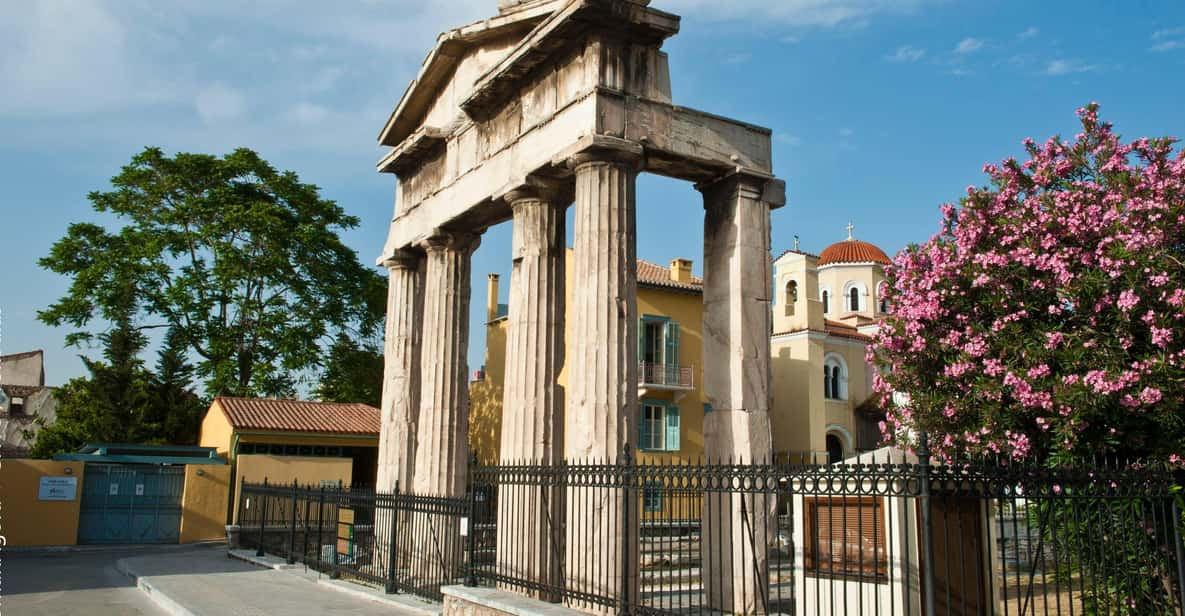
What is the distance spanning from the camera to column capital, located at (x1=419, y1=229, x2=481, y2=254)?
50.6 feet

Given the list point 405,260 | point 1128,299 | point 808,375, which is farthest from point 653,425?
point 1128,299

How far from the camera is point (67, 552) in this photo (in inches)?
866

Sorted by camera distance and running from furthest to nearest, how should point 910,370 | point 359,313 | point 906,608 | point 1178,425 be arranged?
point 359,313 < point 910,370 < point 1178,425 < point 906,608

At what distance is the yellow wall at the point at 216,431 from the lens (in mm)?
26628

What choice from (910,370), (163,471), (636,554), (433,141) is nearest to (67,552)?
(163,471)

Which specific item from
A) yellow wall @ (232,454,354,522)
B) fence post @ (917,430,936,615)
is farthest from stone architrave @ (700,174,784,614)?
yellow wall @ (232,454,354,522)

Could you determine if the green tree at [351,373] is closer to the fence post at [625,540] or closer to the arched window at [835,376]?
the arched window at [835,376]

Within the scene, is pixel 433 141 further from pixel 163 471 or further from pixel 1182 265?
pixel 163 471

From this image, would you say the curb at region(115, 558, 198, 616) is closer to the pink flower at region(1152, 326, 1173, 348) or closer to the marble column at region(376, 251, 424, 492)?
the marble column at region(376, 251, 424, 492)

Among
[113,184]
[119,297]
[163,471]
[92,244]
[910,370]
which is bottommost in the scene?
[163,471]

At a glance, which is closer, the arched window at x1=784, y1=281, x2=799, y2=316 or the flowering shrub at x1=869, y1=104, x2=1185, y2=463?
the flowering shrub at x1=869, y1=104, x2=1185, y2=463

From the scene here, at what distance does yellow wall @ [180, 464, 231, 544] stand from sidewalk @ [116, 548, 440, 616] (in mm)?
6615

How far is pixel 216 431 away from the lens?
27875mm

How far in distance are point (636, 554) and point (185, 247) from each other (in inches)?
943
